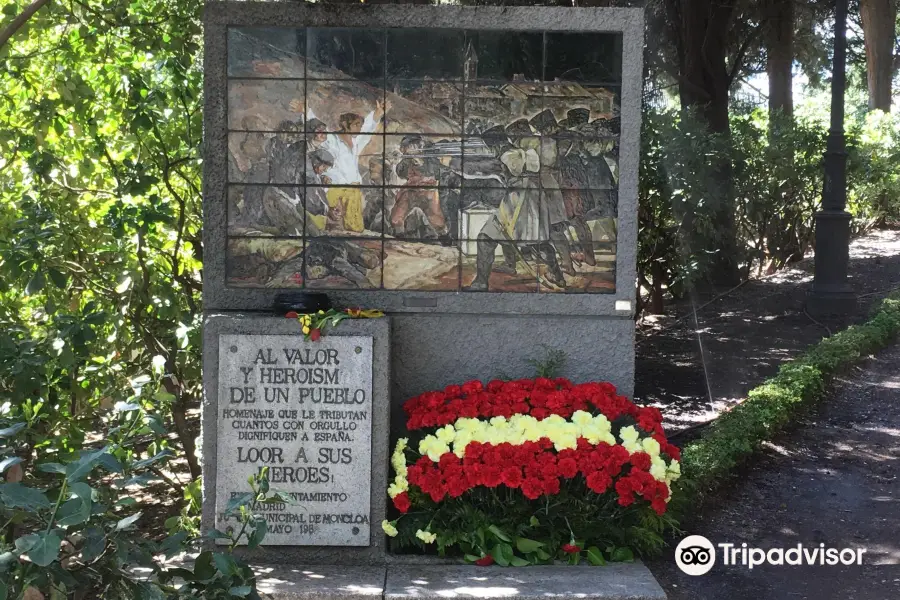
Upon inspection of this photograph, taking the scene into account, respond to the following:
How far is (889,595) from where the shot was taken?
434 centimetres

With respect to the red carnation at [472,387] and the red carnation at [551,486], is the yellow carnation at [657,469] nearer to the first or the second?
the red carnation at [551,486]

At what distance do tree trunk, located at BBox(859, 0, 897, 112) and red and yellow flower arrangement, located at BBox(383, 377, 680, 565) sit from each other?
1750 cm

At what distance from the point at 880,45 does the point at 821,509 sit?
17661 millimetres

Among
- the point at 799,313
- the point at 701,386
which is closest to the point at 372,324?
the point at 701,386

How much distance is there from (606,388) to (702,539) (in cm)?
87

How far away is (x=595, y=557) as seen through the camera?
4379 millimetres

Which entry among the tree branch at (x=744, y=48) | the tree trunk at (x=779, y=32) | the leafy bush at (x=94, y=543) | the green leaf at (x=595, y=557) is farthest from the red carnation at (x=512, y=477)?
the tree trunk at (x=779, y=32)

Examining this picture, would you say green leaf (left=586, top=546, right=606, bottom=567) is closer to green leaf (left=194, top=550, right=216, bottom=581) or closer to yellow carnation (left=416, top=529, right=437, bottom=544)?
yellow carnation (left=416, top=529, right=437, bottom=544)

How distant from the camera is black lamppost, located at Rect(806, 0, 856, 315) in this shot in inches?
444

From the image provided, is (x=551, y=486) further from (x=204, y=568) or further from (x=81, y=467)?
(x=81, y=467)

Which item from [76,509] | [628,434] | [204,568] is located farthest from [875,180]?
[76,509]

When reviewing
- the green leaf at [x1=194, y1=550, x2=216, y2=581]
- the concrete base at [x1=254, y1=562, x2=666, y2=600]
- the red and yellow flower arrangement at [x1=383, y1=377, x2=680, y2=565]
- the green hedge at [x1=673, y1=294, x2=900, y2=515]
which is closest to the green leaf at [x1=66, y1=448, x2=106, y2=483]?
the green leaf at [x1=194, y1=550, x2=216, y2=581]

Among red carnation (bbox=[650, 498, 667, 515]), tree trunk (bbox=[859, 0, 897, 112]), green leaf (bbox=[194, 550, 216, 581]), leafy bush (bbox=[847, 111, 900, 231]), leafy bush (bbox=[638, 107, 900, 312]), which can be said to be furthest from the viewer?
tree trunk (bbox=[859, 0, 897, 112])

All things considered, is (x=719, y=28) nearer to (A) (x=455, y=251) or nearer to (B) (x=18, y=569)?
(A) (x=455, y=251)
